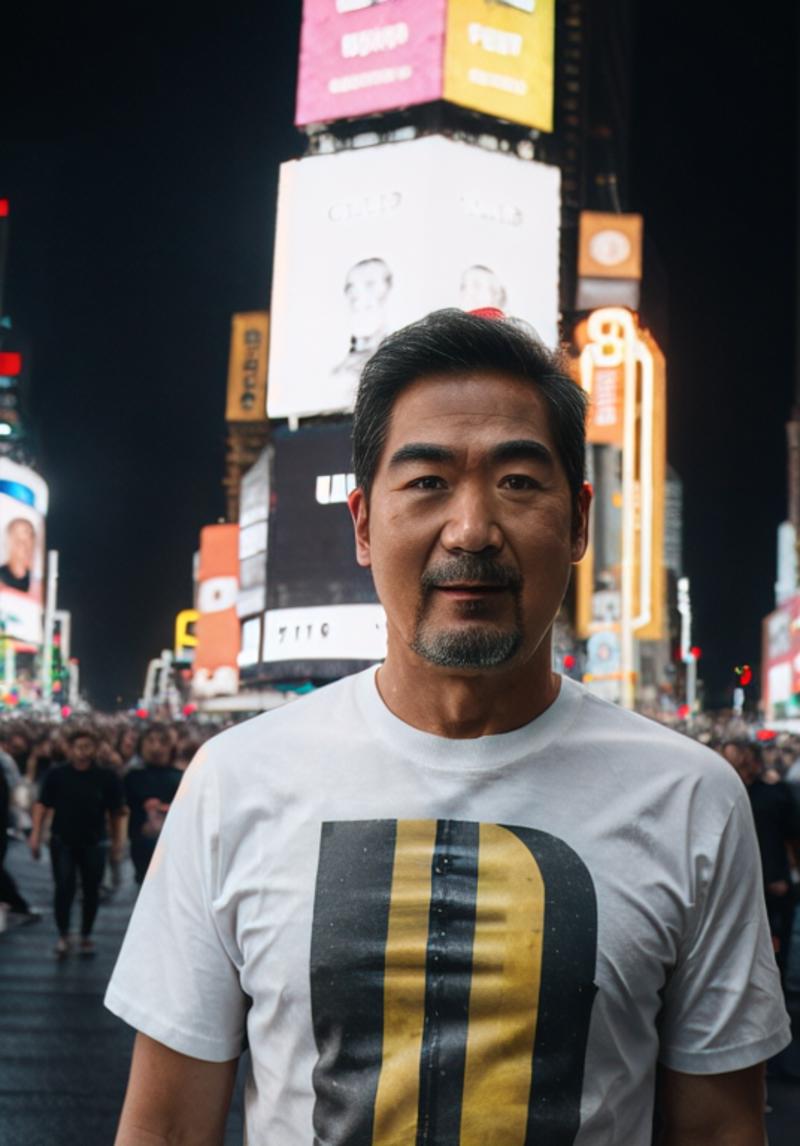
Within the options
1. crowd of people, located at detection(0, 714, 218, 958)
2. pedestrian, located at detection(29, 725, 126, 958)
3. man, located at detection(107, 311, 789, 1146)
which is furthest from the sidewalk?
man, located at detection(107, 311, 789, 1146)

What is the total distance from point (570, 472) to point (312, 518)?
4529 centimetres

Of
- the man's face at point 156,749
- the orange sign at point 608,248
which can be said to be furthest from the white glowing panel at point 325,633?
the man's face at point 156,749

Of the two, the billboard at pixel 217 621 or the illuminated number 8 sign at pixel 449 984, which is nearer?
the illuminated number 8 sign at pixel 449 984

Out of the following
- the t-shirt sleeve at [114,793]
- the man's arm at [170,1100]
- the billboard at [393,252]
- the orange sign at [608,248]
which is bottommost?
the t-shirt sleeve at [114,793]

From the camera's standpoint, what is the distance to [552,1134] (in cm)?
186

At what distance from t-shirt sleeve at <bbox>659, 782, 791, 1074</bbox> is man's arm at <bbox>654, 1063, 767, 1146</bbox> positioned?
0.02 metres

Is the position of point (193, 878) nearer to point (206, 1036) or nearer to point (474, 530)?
point (206, 1036)

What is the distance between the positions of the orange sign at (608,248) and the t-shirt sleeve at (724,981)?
6414 cm

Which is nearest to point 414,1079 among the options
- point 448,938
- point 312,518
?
point 448,938

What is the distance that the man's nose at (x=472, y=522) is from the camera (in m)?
1.96

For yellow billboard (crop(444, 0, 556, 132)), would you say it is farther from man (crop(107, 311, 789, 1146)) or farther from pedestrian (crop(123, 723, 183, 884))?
man (crop(107, 311, 789, 1146))

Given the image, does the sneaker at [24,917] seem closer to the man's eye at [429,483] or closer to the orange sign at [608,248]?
the man's eye at [429,483]

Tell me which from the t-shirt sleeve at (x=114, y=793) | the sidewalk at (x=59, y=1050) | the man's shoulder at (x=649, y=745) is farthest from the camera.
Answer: the t-shirt sleeve at (x=114, y=793)

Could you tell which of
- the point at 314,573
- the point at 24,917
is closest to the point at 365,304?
the point at 314,573
